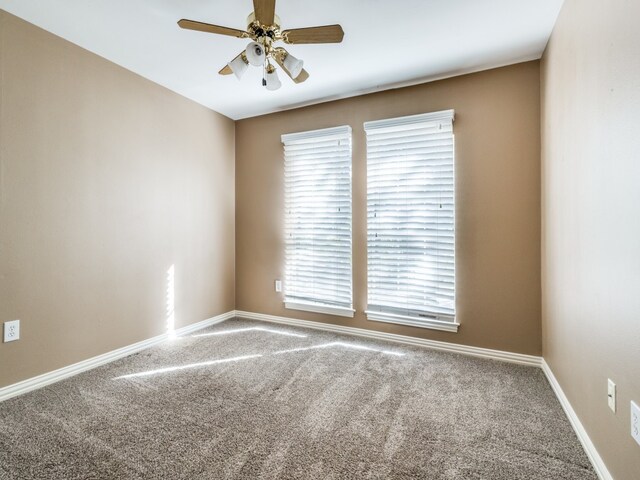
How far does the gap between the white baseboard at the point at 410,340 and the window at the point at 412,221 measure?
165mm

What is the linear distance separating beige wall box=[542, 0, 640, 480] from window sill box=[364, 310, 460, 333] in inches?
32.1

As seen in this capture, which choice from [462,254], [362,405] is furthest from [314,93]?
[362,405]

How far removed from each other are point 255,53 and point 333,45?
0.87 meters

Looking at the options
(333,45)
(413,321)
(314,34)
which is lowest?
(413,321)

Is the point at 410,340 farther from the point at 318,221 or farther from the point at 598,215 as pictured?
the point at 598,215

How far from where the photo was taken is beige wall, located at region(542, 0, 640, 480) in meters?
1.19

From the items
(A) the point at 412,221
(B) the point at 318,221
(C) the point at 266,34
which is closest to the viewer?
(C) the point at 266,34

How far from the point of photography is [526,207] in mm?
2596

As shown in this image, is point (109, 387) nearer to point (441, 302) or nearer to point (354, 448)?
point (354, 448)

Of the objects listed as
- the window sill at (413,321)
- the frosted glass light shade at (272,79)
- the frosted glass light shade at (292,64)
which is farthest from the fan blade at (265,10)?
the window sill at (413,321)

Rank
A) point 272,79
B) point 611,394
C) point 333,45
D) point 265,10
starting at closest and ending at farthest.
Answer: point 611,394 < point 265,10 < point 272,79 < point 333,45

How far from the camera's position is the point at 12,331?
6.84 feet

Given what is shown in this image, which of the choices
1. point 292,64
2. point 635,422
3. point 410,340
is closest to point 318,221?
point 410,340

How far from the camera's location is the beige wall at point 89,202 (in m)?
2.11
